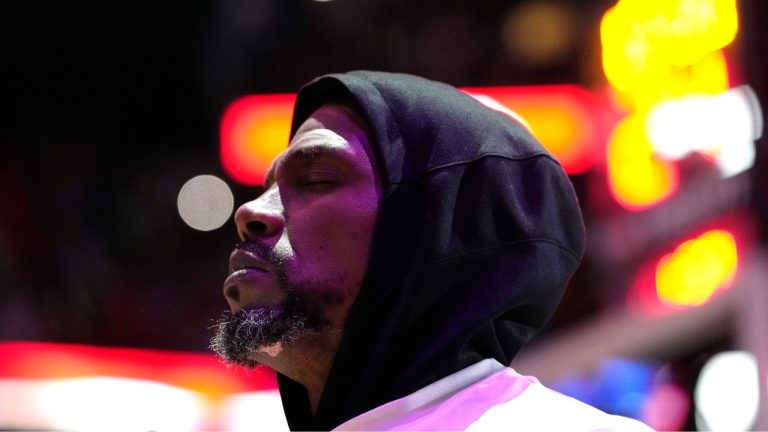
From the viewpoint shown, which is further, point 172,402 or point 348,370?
point 172,402

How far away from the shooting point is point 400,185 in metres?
1.42

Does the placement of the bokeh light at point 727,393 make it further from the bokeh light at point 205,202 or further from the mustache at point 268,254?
the mustache at point 268,254

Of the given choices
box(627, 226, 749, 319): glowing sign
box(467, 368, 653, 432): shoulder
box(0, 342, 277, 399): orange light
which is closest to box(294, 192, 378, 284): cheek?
box(467, 368, 653, 432): shoulder

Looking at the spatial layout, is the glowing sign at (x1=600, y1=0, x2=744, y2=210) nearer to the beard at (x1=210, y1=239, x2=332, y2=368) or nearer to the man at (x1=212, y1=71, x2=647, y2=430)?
the man at (x1=212, y1=71, x2=647, y2=430)

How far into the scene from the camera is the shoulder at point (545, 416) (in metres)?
1.27

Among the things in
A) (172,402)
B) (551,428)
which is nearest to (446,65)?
(172,402)

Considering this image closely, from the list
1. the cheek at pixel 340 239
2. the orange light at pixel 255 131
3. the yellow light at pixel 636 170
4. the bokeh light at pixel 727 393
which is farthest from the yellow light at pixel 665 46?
the cheek at pixel 340 239

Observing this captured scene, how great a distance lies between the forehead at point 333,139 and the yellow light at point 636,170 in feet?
11.6

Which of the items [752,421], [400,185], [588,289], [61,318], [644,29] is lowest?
[752,421]

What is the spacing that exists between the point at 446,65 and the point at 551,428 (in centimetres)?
327

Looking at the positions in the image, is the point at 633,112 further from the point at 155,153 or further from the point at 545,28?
the point at 155,153

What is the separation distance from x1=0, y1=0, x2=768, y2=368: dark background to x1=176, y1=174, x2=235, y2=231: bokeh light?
0.04 metres

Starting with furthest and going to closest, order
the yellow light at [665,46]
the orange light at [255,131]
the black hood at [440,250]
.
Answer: the yellow light at [665,46] → the orange light at [255,131] → the black hood at [440,250]

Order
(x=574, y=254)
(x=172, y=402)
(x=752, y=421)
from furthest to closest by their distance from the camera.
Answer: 1. (x=752, y=421)
2. (x=172, y=402)
3. (x=574, y=254)
